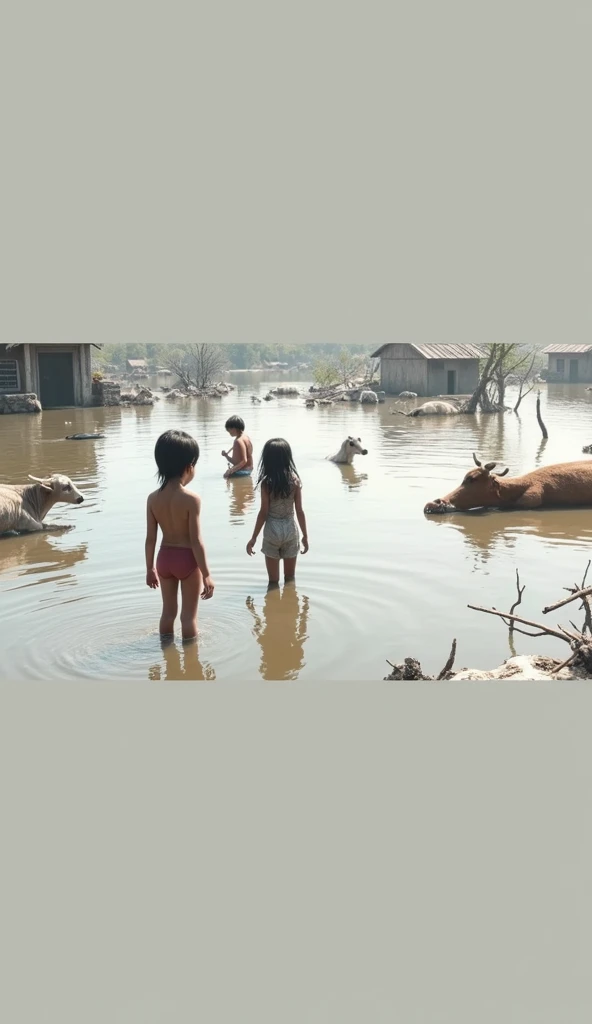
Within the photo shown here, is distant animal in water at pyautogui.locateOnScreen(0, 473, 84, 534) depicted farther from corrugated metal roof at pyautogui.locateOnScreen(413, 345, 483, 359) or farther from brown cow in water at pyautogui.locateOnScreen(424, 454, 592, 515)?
corrugated metal roof at pyautogui.locateOnScreen(413, 345, 483, 359)

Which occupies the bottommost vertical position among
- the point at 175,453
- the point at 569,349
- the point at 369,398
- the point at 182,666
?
the point at 182,666

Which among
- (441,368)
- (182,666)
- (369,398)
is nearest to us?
(182,666)

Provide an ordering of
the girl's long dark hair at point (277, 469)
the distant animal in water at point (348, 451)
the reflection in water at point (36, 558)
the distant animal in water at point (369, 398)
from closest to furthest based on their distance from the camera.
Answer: the girl's long dark hair at point (277, 469) < the reflection in water at point (36, 558) < the distant animal in water at point (348, 451) < the distant animal in water at point (369, 398)

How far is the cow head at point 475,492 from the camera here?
35.2 ft

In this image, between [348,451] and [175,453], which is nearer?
[175,453]

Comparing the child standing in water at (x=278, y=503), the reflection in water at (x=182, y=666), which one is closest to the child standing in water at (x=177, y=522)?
the reflection in water at (x=182, y=666)

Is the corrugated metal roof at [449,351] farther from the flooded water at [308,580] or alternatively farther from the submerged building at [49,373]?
the flooded water at [308,580]

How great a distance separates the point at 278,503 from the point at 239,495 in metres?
5.25

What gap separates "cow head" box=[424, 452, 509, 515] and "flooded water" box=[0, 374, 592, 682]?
29 cm

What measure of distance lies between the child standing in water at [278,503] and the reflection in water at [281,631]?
337 mm

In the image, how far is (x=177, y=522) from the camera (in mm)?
5441

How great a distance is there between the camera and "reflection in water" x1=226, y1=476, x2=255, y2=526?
1056 centimetres

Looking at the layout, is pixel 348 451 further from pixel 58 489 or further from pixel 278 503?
pixel 278 503

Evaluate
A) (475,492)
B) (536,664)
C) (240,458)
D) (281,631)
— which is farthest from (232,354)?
(536,664)
